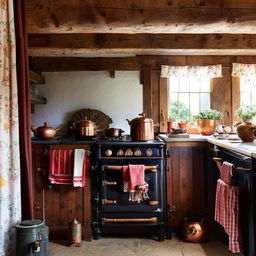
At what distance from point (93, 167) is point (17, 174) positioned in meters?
0.90

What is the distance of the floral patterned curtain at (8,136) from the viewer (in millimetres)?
2332

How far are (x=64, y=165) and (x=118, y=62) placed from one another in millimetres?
1918

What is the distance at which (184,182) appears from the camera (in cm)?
338

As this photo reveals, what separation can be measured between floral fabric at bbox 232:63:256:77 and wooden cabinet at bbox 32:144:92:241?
258 cm

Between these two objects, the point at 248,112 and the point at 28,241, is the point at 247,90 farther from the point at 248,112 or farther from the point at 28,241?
the point at 28,241

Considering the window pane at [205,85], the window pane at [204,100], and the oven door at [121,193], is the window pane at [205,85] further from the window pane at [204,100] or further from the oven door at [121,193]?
the oven door at [121,193]

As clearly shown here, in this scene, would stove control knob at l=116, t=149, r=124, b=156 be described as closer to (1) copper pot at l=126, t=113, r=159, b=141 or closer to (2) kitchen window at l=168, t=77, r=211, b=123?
(1) copper pot at l=126, t=113, r=159, b=141

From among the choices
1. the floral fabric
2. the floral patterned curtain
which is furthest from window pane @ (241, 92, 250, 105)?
the floral patterned curtain

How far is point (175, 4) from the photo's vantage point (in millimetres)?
2887

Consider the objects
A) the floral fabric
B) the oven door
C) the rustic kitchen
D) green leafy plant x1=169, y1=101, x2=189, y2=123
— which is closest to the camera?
the rustic kitchen

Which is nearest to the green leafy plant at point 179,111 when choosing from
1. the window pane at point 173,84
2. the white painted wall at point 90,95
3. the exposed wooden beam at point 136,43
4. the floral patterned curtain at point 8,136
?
the window pane at point 173,84

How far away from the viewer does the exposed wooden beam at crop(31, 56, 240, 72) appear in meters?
4.52

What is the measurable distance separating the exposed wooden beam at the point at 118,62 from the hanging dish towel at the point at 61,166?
68.4 inches

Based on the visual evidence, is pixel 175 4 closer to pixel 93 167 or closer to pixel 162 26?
pixel 162 26
